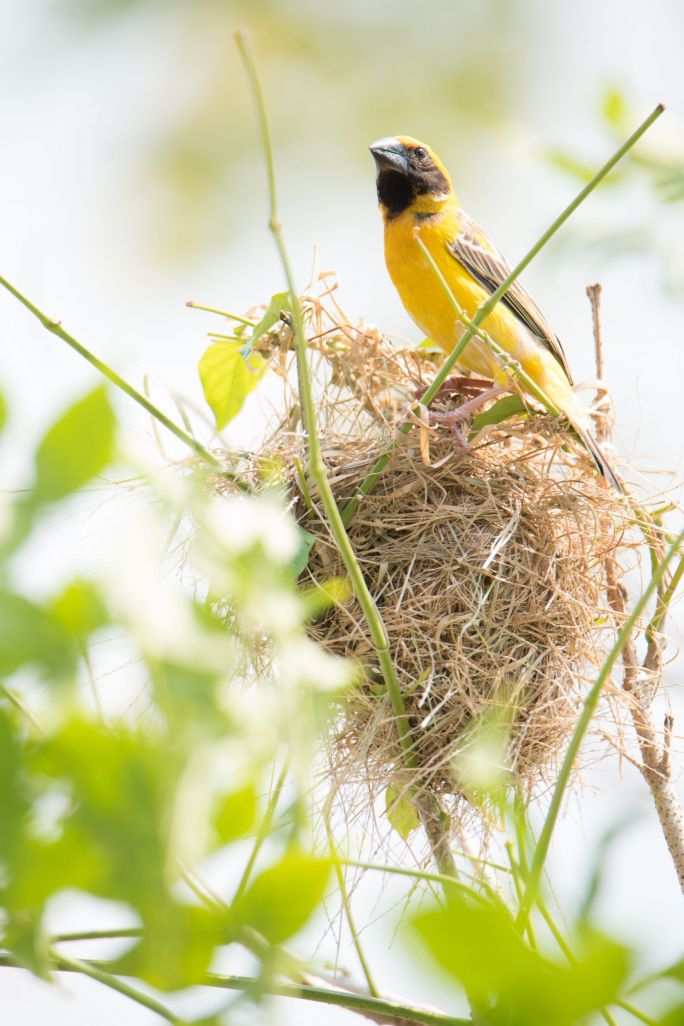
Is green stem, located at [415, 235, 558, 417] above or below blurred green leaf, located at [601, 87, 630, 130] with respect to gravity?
below

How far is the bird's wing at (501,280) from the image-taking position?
2906mm

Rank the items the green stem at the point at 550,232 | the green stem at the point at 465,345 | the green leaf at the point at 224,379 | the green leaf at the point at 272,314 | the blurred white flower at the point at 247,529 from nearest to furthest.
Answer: the blurred white flower at the point at 247,529 < the green stem at the point at 550,232 < the green stem at the point at 465,345 < the green leaf at the point at 272,314 < the green leaf at the point at 224,379

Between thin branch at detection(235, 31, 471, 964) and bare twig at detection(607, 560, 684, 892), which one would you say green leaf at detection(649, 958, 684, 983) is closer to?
thin branch at detection(235, 31, 471, 964)

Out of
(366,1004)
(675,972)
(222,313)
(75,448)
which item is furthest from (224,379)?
(675,972)

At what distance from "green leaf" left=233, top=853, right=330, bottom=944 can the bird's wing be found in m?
2.38

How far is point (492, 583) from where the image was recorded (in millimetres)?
2105

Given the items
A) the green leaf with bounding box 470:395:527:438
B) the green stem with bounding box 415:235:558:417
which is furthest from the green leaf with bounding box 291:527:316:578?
the green leaf with bounding box 470:395:527:438

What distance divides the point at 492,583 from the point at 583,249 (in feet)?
2.78

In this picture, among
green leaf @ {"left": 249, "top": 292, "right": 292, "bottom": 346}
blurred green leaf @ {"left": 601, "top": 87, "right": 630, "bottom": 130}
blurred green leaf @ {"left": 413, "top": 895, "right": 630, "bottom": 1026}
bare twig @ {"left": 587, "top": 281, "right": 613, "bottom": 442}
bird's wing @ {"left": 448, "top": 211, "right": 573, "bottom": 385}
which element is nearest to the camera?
blurred green leaf @ {"left": 413, "top": 895, "right": 630, "bottom": 1026}

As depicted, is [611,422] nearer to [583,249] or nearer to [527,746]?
[527,746]

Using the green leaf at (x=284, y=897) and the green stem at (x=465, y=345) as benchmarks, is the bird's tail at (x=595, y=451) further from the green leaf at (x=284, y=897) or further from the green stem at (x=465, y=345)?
A: the green leaf at (x=284, y=897)

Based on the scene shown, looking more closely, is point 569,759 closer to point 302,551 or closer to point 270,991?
point 270,991

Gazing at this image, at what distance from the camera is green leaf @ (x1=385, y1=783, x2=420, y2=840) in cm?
207

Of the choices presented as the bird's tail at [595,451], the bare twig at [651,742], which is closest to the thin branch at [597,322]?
the bird's tail at [595,451]
